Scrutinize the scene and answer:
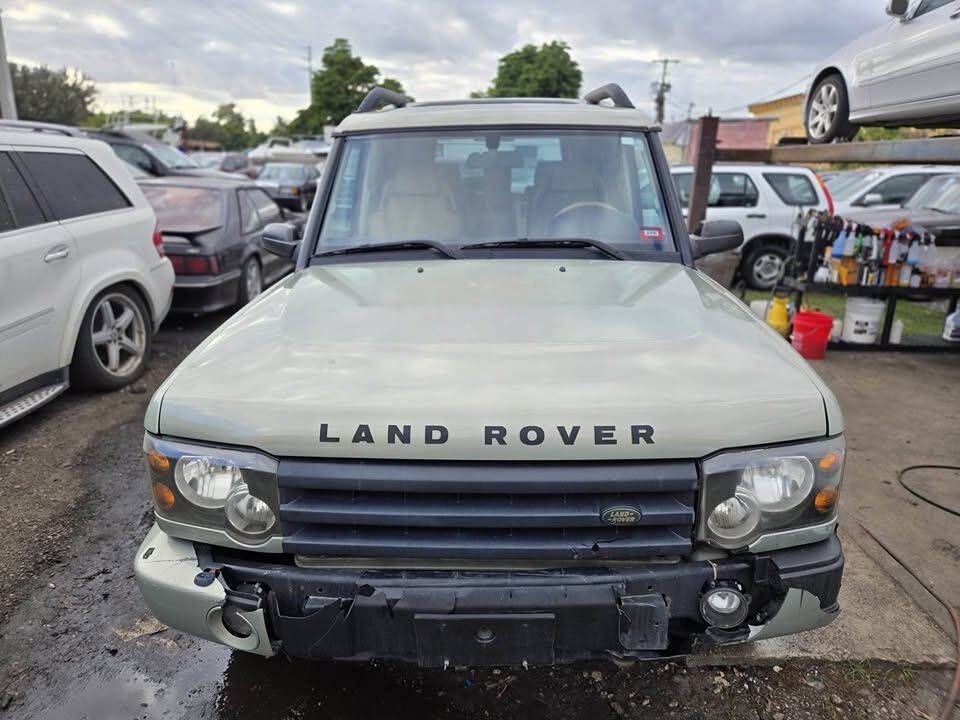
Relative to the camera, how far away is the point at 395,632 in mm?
1864

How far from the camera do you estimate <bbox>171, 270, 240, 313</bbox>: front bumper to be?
6.98 metres

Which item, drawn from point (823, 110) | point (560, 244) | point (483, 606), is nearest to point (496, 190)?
point (560, 244)

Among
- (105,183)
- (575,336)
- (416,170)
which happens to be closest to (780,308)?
(416,170)

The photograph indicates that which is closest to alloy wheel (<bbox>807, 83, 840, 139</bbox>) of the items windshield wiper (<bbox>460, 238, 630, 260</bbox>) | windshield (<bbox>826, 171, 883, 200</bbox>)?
windshield (<bbox>826, 171, 883, 200</bbox>)

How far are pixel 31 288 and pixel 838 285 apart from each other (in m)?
6.95

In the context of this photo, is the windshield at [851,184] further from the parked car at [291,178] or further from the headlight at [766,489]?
the parked car at [291,178]

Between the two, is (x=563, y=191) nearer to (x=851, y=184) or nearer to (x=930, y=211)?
(x=930, y=211)

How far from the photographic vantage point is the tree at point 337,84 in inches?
2101

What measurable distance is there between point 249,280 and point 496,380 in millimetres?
6433

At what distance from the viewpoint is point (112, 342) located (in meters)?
5.43

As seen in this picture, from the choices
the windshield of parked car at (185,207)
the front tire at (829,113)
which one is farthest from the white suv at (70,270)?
the front tire at (829,113)

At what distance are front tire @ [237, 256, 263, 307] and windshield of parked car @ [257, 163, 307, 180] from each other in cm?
1178

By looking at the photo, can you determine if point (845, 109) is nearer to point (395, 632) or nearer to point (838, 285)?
point (838, 285)

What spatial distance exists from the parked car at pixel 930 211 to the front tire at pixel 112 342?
8.03 m
